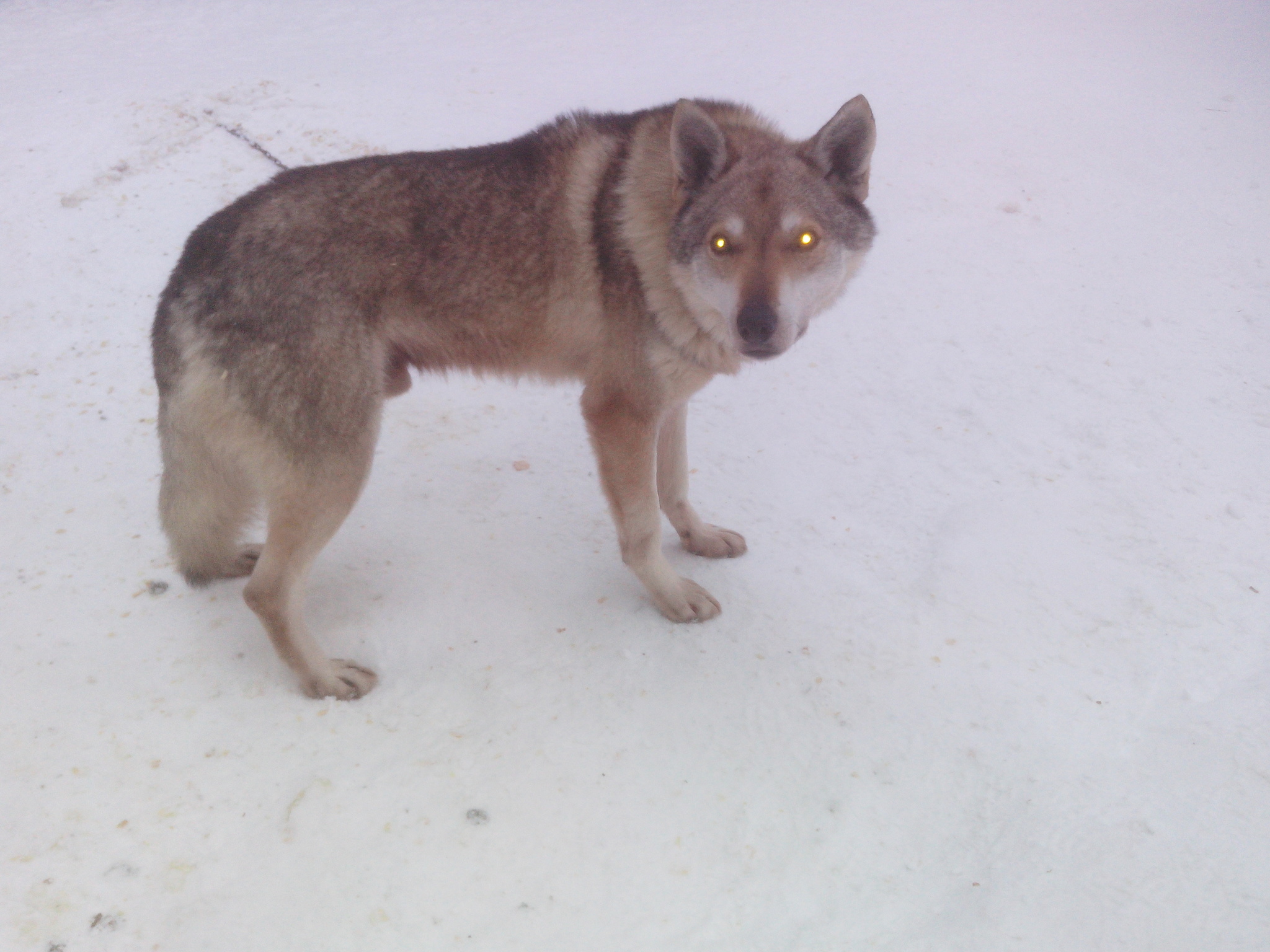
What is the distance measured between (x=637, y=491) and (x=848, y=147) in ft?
3.61

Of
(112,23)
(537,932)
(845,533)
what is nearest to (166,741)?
(537,932)

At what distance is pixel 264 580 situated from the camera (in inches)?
90.0

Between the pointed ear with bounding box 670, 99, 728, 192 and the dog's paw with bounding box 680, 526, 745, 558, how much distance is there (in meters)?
1.16

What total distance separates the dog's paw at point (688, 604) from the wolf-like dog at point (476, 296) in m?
0.20

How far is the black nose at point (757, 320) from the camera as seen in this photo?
2.07 metres

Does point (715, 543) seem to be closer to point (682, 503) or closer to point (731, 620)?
point (682, 503)

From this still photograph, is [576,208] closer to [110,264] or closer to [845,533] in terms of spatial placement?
[845,533]

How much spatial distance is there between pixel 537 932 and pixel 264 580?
1.15 meters

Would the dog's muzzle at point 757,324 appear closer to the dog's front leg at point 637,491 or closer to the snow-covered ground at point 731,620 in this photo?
the dog's front leg at point 637,491

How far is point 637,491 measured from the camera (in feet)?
8.13

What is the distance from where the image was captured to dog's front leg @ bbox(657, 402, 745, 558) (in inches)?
111

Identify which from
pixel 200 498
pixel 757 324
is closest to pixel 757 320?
pixel 757 324

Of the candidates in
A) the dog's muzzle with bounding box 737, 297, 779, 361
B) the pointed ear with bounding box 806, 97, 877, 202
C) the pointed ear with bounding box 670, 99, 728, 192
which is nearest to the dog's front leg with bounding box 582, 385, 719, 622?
the dog's muzzle with bounding box 737, 297, 779, 361

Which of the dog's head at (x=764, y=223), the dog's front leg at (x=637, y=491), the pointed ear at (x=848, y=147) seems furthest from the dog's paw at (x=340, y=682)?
the pointed ear at (x=848, y=147)
